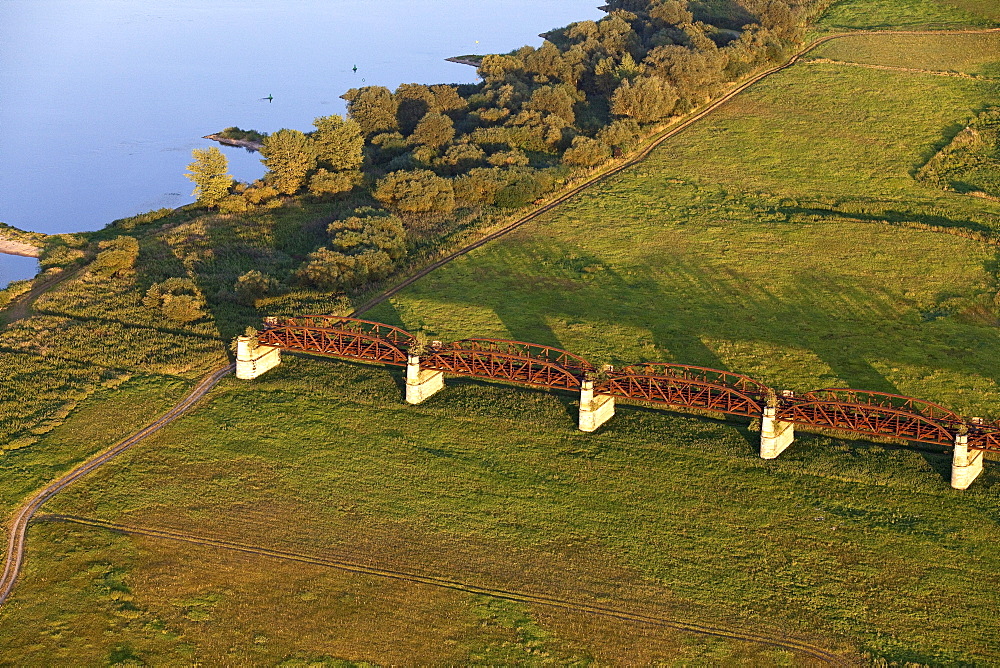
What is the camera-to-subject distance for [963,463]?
42938 millimetres

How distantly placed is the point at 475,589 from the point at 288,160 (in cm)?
5033

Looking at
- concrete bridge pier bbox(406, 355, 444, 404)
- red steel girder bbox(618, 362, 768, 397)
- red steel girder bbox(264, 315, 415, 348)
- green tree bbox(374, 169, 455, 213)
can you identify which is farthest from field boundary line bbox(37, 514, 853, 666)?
green tree bbox(374, 169, 455, 213)

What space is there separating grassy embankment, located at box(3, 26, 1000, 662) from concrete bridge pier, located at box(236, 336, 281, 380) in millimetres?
947

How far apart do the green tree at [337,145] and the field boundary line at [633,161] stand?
17.5 metres

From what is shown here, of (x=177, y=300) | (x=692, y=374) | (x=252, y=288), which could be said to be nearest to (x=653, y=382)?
(x=692, y=374)

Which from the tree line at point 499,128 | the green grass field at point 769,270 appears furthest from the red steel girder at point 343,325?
the tree line at point 499,128

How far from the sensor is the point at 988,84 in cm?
9188

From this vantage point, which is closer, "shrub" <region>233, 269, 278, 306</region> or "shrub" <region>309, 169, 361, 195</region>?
"shrub" <region>233, 269, 278, 306</region>

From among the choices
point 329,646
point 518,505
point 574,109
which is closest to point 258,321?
point 518,505

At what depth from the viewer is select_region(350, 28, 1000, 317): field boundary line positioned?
64500 millimetres

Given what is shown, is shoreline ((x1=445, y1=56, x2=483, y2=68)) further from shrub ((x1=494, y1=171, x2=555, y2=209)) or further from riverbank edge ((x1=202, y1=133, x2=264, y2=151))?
shrub ((x1=494, y1=171, x2=555, y2=209))

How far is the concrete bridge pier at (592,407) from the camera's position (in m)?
47.8

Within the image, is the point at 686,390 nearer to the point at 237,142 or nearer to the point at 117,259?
the point at 117,259

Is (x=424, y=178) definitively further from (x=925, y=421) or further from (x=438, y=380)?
(x=925, y=421)
